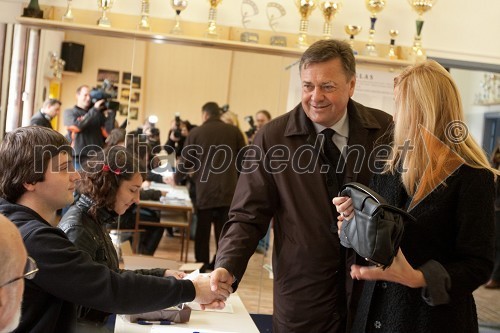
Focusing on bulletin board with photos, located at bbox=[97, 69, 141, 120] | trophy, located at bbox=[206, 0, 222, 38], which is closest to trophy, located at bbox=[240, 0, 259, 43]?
trophy, located at bbox=[206, 0, 222, 38]

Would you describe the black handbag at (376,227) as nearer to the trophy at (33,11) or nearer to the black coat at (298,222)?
the black coat at (298,222)

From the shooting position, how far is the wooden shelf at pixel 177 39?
6.00 m

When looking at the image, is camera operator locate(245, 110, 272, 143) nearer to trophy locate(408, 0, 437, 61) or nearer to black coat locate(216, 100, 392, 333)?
trophy locate(408, 0, 437, 61)

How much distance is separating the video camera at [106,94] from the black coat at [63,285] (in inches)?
156

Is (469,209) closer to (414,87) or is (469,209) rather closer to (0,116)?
(414,87)

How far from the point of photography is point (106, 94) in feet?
20.4

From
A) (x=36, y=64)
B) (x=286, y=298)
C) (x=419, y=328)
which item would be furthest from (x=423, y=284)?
(x=36, y=64)

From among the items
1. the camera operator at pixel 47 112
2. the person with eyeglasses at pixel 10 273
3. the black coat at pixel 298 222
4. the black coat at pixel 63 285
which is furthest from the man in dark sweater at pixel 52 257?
the camera operator at pixel 47 112

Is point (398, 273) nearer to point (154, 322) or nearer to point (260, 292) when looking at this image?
point (154, 322)

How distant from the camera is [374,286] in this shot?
232 centimetres

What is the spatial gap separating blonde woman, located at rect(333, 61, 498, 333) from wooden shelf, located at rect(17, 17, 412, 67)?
13.1 ft

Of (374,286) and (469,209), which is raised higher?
(469,209)

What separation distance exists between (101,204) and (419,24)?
3992 mm

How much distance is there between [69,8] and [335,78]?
372cm
